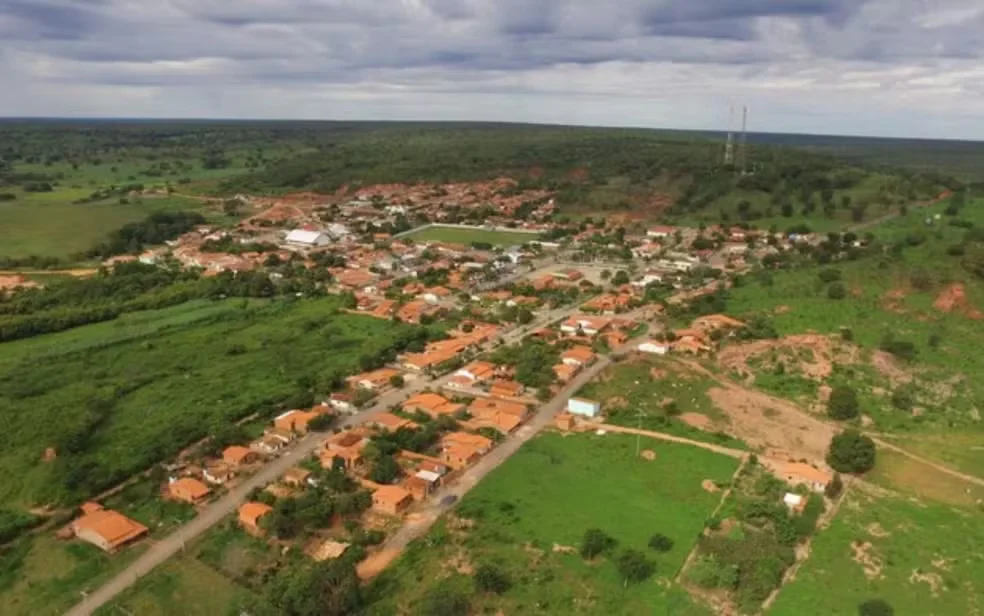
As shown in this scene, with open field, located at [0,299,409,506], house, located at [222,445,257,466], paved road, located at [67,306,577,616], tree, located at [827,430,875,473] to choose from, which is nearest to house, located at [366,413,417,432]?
paved road, located at [67,306,577,616]

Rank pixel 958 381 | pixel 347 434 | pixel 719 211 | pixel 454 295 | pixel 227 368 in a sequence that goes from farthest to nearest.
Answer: pixel 719 211 < pixel 454 295 < pixel 227 368 < pixel 958 381 < pixel 347 434

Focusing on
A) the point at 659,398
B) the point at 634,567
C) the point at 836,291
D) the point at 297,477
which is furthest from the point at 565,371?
the point at 836,291

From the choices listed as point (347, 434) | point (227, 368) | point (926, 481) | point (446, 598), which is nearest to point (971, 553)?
point (926, 481)

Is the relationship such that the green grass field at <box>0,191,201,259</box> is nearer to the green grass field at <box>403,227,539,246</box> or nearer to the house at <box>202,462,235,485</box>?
the green grass field at <box>403,227,539,246</box>

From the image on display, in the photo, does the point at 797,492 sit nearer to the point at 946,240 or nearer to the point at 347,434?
the point at 347,434

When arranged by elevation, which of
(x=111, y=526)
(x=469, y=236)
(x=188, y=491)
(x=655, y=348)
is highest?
(x=469, y=236)

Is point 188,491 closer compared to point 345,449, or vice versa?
point 188,491

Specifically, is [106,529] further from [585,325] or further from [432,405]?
[585,325]
